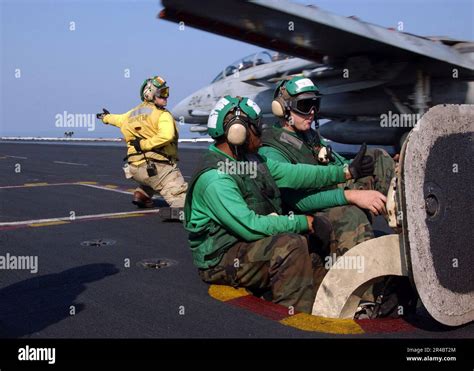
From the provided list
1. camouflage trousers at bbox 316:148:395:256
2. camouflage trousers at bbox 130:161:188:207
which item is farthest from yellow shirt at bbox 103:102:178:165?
camouflage trousers at bbox 316:148:395:256

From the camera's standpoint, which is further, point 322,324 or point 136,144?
point 136,144

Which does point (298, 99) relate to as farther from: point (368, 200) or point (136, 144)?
point (136, 144)

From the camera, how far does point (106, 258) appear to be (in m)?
4.62

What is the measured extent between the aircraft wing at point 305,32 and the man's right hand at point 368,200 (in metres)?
6.68

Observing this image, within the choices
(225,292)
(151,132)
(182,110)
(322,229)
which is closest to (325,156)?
(322,229)

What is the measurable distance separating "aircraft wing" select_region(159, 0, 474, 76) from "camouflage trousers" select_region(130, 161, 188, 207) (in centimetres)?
374

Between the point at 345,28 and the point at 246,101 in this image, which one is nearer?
the point at 246,101

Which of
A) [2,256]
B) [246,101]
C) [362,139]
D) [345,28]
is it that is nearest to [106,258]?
[2,256]

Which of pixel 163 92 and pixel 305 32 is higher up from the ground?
pixel 305 32

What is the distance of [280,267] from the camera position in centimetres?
317

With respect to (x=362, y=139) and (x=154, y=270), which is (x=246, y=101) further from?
(x=362, y=139)

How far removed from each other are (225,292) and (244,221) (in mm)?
600
